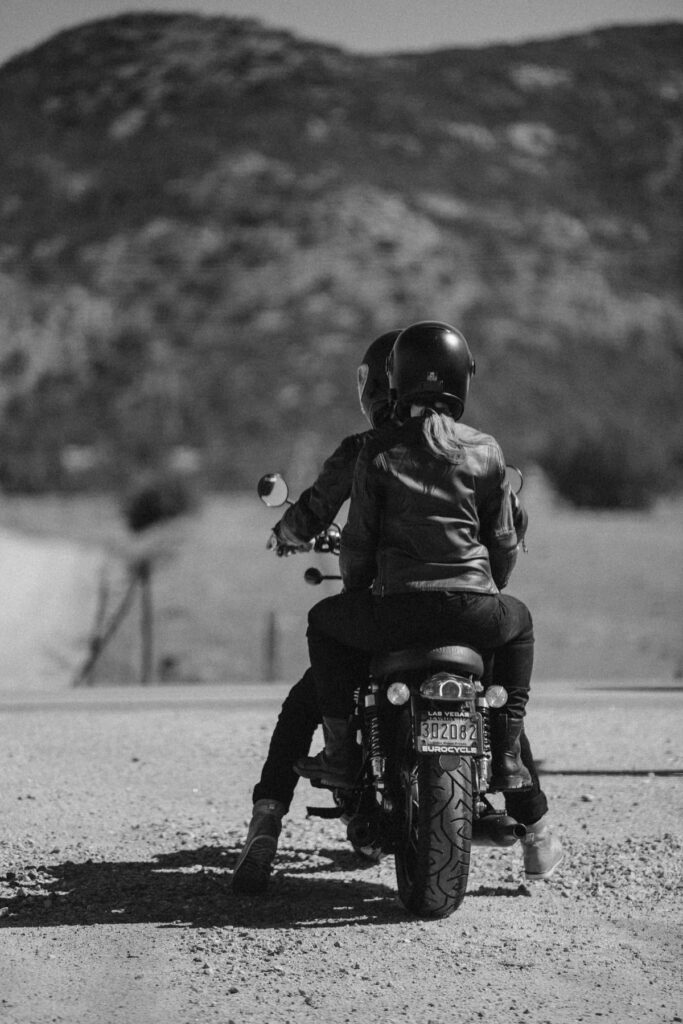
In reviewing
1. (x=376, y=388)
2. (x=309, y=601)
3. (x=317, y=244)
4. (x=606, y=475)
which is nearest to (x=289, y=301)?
(x=317, y=244)

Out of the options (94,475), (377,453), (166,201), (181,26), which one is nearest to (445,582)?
(377,453)

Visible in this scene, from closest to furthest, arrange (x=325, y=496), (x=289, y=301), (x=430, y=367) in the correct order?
(x=430, y=367)
(x=325, y=496)
(x=289, y=301)

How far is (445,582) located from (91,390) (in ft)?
222

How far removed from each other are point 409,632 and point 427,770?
0.44 metres

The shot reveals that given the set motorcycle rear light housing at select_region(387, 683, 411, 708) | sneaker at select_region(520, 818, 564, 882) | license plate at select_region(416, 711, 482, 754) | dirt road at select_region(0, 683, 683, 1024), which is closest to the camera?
dirt road at select_region(0, 683, 683, 1024)

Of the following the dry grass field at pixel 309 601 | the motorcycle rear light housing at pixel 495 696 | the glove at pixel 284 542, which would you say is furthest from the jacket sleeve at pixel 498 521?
the dry grass field at pixel 309 601

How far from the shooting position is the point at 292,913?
17.9 feet

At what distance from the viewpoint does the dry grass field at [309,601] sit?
2053cm

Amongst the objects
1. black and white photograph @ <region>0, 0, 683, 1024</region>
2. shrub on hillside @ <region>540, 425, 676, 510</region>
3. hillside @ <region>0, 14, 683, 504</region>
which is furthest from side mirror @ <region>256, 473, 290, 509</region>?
hillside @ <region>0, 14, 683, 504</region>

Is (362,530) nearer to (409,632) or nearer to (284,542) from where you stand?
(409,632)

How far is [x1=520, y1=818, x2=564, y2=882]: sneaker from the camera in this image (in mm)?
5789

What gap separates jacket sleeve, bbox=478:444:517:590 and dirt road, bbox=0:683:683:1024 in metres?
1.16

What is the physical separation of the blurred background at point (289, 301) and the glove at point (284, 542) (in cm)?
992

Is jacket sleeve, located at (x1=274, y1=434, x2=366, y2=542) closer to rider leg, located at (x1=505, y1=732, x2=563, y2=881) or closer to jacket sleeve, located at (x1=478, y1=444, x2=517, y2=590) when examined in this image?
jacket sleeve, located at (x1=478, y1=444, x2=517, y2=590)
